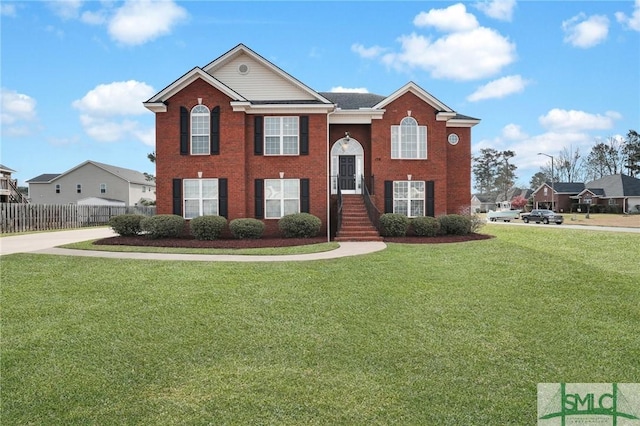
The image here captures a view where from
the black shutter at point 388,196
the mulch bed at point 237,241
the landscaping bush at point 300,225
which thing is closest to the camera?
the mulch bed at point 237,241

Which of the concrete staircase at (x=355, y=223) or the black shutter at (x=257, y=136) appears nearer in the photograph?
the concrete staircase at (x=355, y=223)

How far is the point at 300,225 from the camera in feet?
59.0

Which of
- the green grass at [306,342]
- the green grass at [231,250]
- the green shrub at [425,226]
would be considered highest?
the green shrub at [425,226]

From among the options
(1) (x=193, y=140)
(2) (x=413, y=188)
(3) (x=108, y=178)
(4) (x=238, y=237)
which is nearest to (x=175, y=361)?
(4) (x=238, y=237)

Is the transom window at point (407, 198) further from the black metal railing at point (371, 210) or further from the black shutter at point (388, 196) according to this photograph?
the black metal railing at point (371, 210)

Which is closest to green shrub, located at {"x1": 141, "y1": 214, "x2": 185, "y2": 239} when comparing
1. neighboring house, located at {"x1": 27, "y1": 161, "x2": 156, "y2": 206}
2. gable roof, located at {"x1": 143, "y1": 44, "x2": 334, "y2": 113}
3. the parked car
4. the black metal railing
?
gable roof, located at {"x1": 143, "y1": 44, "x2": 334, "y2": 113}

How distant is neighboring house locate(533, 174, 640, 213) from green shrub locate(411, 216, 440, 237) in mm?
43353

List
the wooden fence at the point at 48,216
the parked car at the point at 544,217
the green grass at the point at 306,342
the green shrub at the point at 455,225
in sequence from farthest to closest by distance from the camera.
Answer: the parked car at the point at 544,217 → the wooden fence at the point at 48,216 → the green shrub at the point at 455,225 → the green grass at the point at 306,342

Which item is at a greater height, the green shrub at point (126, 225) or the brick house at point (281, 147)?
the brick house at point (281, 147)

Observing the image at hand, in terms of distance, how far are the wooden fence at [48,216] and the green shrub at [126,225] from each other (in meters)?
11.6

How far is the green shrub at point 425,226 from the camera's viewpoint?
18.8 m

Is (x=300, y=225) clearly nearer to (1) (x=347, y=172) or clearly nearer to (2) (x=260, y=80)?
(1) (x=347, y=172)

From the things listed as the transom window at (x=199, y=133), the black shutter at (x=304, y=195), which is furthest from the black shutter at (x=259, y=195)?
the transom window at (x=199, y=133)

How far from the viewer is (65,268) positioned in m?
11.0
